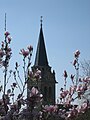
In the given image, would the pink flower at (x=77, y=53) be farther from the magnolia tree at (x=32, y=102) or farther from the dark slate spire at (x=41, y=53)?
the dark slate spire at (x=41, y=53)

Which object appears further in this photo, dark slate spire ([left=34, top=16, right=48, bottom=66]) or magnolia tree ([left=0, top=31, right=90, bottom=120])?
dark slate spire ([left=34, top=16, right=48, bottom=66])

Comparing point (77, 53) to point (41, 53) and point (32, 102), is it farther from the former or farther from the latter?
point (41, 53)

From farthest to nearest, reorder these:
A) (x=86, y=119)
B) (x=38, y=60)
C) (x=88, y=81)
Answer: (x=38, y=60) < (x=86, y=119) < (x=88, y=81)

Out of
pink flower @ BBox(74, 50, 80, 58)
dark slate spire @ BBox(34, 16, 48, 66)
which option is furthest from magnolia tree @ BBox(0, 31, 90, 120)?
dark slate spire @ BBox(34, 16, 48, 66)

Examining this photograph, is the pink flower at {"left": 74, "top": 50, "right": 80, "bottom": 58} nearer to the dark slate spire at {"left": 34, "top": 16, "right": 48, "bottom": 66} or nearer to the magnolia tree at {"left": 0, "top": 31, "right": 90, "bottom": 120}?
the magnolia tree at {"left": 0, "top": 31, "right": 90, "bottom": 120}

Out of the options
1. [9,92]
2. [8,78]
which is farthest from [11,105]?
[8,78]

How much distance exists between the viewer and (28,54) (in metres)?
4.90

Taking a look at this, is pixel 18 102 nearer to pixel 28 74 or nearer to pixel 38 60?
pixel 28 74

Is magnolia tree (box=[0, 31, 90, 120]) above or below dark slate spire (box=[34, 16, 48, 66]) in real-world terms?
below

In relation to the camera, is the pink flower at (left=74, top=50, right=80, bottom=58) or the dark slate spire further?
the dark slate spire

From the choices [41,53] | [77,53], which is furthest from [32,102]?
[41,53]

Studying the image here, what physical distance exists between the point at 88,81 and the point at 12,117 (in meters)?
1.78

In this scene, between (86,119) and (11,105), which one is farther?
(86,119)

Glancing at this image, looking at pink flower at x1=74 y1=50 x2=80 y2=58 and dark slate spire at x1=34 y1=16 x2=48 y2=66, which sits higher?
dark slate spire at x1=34 y1=16 x2=48 y2=66
